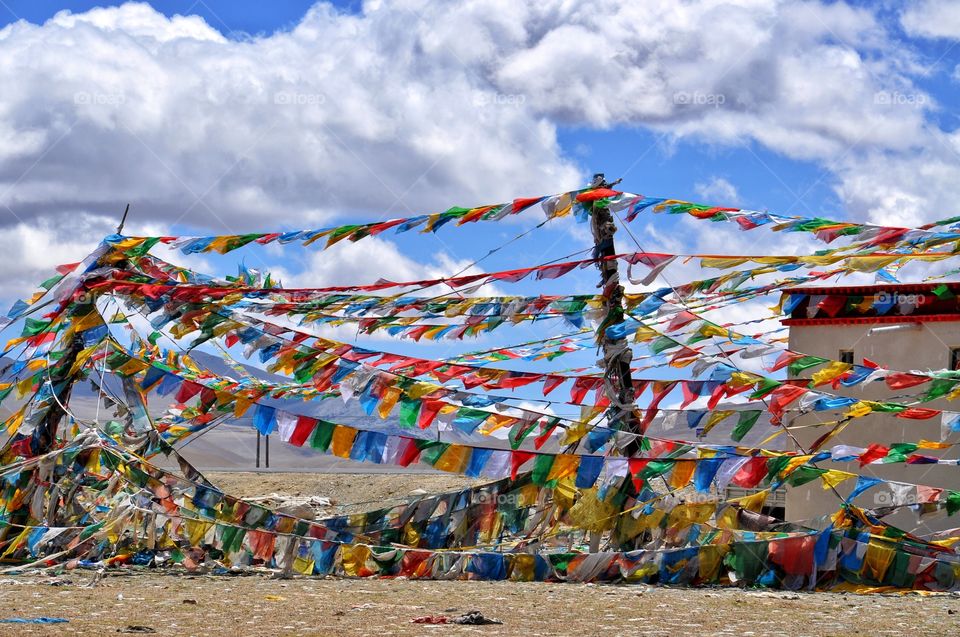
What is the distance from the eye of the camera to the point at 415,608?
9.39 meters

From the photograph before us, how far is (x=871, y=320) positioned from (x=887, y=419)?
4.75 feet

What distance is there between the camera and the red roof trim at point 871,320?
1725 cm

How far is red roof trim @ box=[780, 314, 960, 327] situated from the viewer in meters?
17.2

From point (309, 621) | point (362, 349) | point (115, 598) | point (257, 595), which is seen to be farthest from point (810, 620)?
point (362, 349)

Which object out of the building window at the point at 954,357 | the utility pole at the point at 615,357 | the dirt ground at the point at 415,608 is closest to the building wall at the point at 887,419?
the building window at the point at 954,357

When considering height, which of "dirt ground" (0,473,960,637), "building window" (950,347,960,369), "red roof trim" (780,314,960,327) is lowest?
"dirt ground" (0,473,960,637)

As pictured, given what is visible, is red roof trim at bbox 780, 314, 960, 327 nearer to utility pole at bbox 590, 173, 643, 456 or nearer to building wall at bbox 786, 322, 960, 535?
building wall at bbox 786, 322, 960, 535

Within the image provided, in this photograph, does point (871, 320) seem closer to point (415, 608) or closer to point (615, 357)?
point (615, 357)

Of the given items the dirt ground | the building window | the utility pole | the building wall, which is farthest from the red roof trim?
the dirt ground

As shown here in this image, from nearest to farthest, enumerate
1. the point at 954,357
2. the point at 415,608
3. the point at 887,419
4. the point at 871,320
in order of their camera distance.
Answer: the point at 415,608
the point at 954,357
the point at 887,419
the point at 871,320

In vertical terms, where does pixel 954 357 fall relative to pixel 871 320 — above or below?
below

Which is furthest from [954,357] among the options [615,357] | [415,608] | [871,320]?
[415,608]

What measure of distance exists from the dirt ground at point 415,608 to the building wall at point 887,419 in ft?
22.8

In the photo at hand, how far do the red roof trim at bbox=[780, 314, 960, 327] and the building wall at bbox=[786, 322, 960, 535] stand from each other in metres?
0.06
